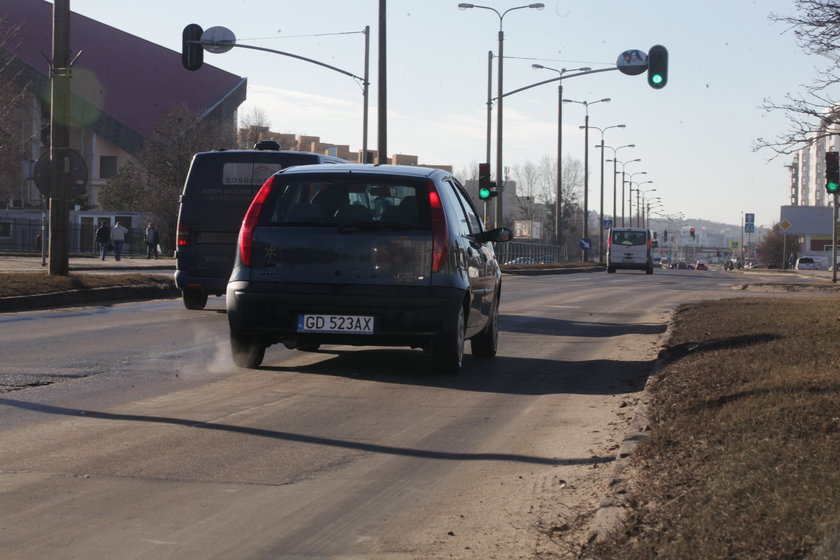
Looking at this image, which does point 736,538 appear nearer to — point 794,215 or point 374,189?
point 374,189

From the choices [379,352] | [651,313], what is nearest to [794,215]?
[651,313]

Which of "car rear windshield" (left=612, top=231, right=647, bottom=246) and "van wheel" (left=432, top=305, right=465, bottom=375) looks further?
"car rear windshield" (left=612, top=231, right=647, bottom=246)

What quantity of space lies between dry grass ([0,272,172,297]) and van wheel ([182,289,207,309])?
2500 millimetres

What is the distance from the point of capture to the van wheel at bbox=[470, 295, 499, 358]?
10.9 meters

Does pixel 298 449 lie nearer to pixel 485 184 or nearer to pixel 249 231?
pixel 249 231

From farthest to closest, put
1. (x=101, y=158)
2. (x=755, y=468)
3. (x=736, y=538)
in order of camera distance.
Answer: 1. (x=101, y=158)
2. (x=755, y=468)
3. (x=736, y=538)

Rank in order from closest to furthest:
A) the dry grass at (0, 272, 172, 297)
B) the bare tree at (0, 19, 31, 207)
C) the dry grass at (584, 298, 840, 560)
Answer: the dry grass at (584, 298, 840, 560)
the dry grass at (0, 272, 172, 297)
the bare tree at (0, 19, 31, 207)

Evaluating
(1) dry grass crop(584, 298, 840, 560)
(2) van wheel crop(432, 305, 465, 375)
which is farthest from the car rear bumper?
(1) dry grass crop(584, 298, 840, 560)

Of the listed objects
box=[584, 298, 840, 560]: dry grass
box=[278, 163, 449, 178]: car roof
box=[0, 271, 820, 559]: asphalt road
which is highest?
box=[278, 163, 449, 178]: car roof

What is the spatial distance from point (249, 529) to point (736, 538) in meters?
1.93

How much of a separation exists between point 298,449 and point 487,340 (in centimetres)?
493

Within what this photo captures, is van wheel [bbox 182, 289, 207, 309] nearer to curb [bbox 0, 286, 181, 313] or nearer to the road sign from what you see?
curb [bbox 0, 286, 181, 313]

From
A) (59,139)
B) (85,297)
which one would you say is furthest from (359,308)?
(59,139)

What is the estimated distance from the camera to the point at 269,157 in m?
15.3
